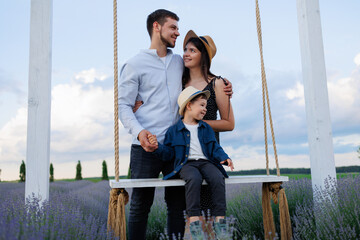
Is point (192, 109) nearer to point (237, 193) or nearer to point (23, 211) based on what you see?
point (23, 211)

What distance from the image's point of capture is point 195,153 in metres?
2.46

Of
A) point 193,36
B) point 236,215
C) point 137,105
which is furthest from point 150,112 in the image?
point 236,215

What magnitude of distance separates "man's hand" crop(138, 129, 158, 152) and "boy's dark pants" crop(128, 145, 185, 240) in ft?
0.71

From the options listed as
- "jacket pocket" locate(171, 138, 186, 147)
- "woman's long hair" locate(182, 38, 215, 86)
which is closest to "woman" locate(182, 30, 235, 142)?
"woman's long hair" locate(182, 38, 215, 86)

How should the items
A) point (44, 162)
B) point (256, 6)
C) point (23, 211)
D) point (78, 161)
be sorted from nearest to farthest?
point (23, 211), point (44, 162), point (256, 6), point (78, 161)

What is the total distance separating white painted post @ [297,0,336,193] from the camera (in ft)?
9.75

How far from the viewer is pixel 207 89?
2.73 meters

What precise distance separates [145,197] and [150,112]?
0.64m

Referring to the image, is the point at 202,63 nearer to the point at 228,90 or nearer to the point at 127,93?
the point at 228,90

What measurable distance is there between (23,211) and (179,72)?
1.51 metres

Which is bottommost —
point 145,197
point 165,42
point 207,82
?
point 145,197

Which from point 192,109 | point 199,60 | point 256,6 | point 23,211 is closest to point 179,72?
point 199,60

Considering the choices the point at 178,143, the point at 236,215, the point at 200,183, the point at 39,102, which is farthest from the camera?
the point at 236,215

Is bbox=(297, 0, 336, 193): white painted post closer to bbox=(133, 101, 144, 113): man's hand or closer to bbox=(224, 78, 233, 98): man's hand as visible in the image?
bbox=(224, 78, 233, 98): man's hand
